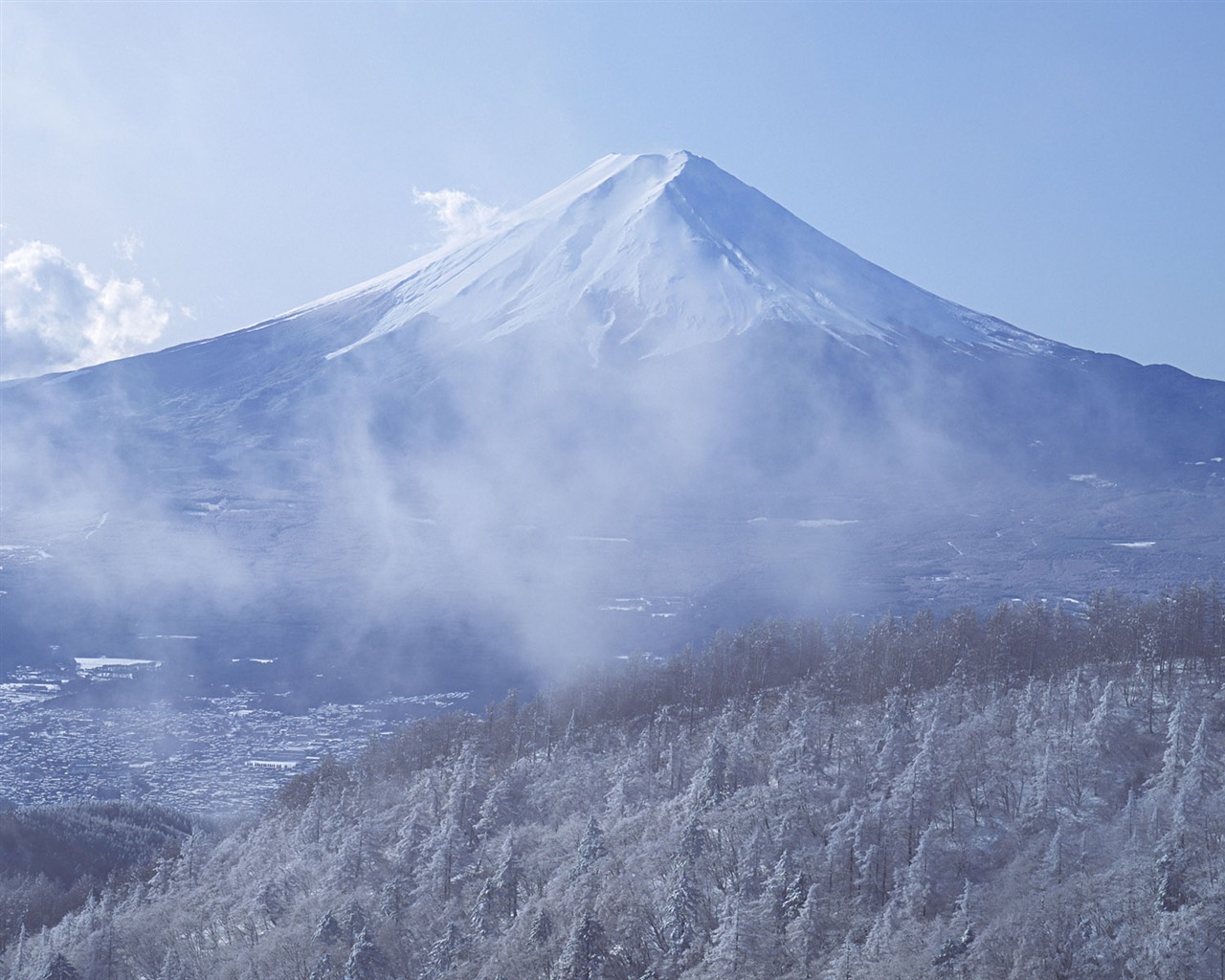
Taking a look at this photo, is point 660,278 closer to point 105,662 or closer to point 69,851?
point 105,662

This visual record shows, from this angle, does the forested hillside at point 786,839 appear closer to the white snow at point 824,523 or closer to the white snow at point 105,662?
the white snow at point 105,662

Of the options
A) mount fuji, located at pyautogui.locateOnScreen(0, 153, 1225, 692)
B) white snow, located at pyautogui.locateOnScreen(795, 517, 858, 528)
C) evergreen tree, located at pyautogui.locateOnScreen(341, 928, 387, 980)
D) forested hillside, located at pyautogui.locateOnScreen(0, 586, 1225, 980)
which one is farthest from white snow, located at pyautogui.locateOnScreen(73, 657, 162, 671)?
evergreen tree, located at pyautogui.locateOnScreen(341, 928, 387, 980)

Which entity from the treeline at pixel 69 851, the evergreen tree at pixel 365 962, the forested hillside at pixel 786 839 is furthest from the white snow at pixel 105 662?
the evergreen tree at pixel 365 962

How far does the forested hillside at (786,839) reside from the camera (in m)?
26.5

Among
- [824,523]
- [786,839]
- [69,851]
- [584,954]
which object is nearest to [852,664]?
[786,839]

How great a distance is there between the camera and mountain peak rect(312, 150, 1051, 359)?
145 m

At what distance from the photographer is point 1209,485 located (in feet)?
387

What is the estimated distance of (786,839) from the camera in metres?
31.7

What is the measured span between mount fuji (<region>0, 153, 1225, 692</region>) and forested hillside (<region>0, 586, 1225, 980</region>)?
40.5 meters

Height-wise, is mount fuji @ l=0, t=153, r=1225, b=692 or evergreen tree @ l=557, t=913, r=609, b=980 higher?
mount fuji @ l=0, t=153, r=1225, b=692

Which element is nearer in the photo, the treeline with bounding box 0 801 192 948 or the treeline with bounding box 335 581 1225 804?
the treeline with bounding box 335 581 1225 804

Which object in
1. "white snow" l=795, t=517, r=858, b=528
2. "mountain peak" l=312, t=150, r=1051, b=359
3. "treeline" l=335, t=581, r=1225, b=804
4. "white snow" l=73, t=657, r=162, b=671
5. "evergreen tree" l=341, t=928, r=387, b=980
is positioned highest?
"mountain peak" l=312, t=150, r=1051, b=359

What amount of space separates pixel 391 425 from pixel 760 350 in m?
44.0

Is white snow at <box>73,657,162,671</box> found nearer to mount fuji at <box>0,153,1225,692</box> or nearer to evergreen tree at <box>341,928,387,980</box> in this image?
mount fuji at <box>0,153,1225,692</box>
